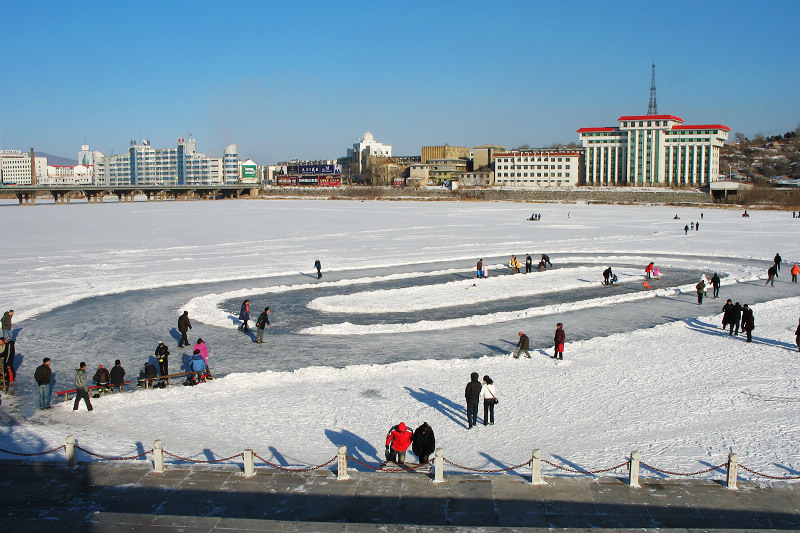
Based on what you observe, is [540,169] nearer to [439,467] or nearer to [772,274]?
[772,274]

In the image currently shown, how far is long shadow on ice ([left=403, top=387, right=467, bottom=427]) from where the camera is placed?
13.5 metres

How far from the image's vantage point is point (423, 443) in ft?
36.4

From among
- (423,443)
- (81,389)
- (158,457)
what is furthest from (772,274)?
(81,389)

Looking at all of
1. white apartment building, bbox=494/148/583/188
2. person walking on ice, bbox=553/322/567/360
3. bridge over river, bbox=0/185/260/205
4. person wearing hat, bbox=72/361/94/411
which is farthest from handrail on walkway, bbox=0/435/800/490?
white apartment building, bbox=494/148/583/188

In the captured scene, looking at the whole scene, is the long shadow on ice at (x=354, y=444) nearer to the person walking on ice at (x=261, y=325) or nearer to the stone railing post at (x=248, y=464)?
the stone railing post at (x=248, y=464)

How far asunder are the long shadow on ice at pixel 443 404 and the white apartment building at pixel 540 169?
14646cm

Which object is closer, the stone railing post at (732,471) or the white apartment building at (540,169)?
the stone railing post at (732,471)

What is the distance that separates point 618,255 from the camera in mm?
40438

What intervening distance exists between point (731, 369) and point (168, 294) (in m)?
21.3

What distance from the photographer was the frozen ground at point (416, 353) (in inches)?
487

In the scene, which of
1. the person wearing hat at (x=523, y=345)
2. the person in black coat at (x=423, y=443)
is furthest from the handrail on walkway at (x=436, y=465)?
the person wearing hat at (x=523, y=345)

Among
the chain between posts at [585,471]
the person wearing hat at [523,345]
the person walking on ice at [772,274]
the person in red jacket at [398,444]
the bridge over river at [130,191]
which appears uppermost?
the bridge over river at [130,191]

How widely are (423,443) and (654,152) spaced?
150 metres

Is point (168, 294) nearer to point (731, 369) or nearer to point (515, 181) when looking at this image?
point (731, 369)
